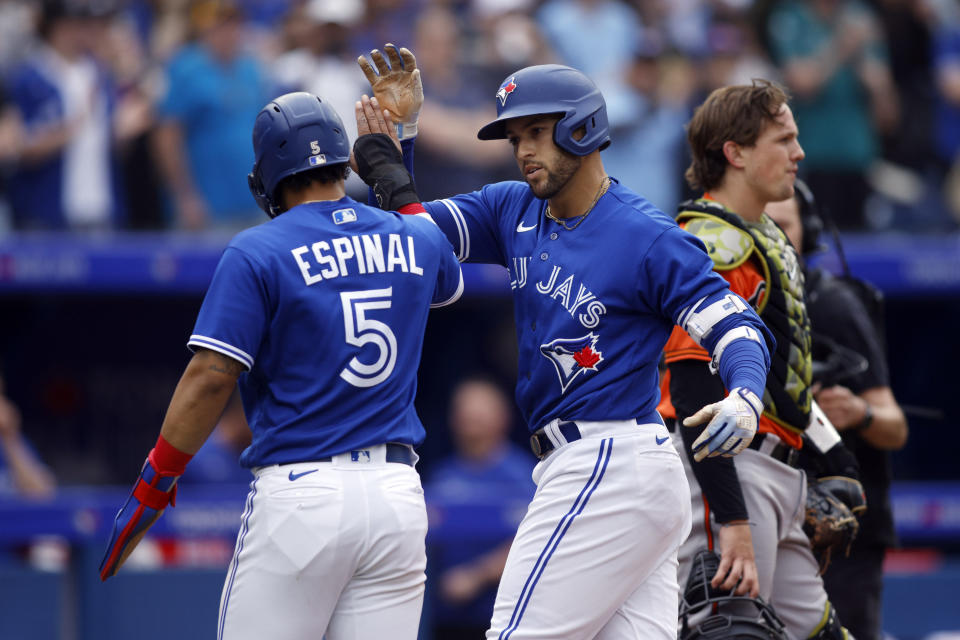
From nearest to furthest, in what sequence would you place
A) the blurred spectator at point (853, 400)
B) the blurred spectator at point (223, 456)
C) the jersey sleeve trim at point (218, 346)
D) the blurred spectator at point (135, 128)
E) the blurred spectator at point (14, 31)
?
1. the jersey sleeve trim at point (218, 346)
2. the blurred spectator at point (853, 400)
3. the blurred spectator at point (223, 456)
4. the blurred spectator at point (135, 128)
5. the blurred spectator at point (14, 31)

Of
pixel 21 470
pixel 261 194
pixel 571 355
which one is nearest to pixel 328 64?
pixel 21 470

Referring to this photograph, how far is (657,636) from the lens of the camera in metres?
3.58

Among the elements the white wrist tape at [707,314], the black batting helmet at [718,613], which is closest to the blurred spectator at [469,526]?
the black batting helmet at [718,613]

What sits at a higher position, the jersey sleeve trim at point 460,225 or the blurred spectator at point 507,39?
the blurred spectator at point 507,39

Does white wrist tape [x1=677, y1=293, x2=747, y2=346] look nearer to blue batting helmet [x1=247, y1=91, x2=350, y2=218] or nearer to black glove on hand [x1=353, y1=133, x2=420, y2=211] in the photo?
black glove on hand [x1=353, y1=133, x2=420, y2=211]

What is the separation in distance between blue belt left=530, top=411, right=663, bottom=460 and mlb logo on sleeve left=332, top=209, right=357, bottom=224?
78 cm

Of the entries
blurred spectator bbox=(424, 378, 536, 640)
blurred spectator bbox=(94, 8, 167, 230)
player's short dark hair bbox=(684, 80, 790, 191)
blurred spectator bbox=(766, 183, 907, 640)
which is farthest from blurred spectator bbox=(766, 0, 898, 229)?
player's short dark hair bbox=(684, 80, 790, 191)

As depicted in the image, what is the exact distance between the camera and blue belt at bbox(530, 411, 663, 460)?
363cm

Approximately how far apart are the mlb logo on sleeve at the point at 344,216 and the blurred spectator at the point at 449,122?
442 centimetres

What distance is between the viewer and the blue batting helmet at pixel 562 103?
3639 mm

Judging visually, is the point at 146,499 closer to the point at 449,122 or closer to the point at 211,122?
the point at 211,122

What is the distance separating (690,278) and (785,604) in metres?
1.21

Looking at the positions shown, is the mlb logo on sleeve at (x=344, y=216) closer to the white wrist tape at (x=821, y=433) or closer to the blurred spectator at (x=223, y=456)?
the white wrist tape at (x=821, y=433)

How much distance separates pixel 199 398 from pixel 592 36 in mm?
6014
